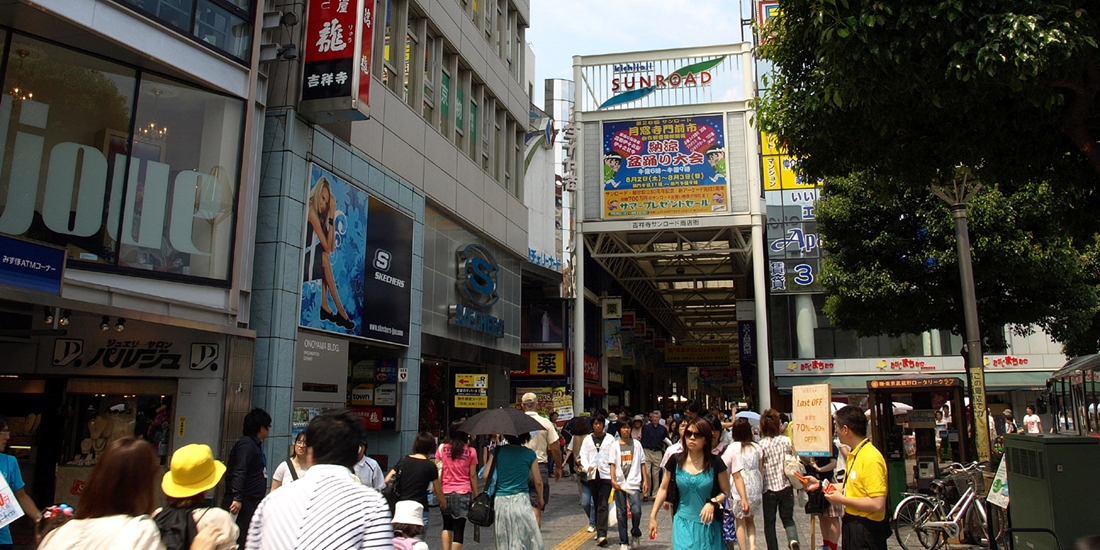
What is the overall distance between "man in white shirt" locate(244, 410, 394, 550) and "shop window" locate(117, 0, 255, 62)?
9127 mm

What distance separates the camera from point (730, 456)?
8898mm

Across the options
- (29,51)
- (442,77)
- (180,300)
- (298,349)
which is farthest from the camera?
(442,77)

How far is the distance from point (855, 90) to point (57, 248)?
841 centimetres

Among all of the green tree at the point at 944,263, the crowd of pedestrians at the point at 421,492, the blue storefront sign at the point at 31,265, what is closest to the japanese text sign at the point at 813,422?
the crowd of pedestrians at the point at 421,492

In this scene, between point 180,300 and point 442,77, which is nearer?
point 180,300

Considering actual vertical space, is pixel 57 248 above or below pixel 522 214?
below

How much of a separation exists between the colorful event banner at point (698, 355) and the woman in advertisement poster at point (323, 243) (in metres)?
29.0

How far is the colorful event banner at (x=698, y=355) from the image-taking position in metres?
40.4

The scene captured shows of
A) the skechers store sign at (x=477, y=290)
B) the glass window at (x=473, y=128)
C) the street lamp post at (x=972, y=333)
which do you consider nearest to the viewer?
the street lamp post at (x=972, y=333)

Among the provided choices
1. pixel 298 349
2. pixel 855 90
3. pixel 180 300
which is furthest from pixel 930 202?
pixel 180 300

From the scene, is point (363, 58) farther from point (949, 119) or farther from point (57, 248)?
point (949, 119)

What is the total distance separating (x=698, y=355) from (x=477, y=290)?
23451 mm

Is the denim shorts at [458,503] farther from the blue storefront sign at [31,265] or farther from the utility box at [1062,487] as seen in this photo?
the utility box at [1062,487]

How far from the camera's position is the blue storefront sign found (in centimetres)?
834
